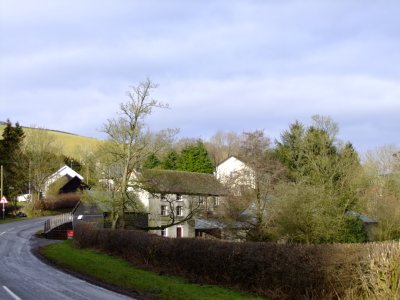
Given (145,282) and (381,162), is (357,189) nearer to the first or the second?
(381,162)

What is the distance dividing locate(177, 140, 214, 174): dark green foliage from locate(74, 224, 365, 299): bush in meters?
62.1

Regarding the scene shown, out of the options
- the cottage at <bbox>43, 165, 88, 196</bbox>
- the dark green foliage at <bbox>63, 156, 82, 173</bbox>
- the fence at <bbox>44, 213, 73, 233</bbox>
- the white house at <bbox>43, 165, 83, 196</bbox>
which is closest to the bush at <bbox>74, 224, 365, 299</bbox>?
the fence at <bbox>44, 213, 73, 233</bbox>

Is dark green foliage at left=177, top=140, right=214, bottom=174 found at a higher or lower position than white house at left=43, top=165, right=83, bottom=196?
higher

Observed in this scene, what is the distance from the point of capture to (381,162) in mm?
69562

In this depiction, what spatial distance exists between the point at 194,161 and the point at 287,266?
71.5 metres

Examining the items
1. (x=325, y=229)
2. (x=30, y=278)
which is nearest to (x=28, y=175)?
(x=325, y=229)

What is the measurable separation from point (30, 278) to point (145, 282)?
495 cm

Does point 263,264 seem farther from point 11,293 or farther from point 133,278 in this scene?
point 11,293

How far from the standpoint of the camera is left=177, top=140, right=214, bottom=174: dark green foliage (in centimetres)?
8569

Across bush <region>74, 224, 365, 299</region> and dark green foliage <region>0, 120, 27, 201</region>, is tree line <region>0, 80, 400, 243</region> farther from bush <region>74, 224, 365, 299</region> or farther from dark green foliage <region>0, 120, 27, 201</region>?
bush <region>74, 224, 365, 299</region>

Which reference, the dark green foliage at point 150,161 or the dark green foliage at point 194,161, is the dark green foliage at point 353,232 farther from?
the dark green foliage at point 194,161

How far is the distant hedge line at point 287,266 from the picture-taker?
10.7 metres

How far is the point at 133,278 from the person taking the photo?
18672 millimetres

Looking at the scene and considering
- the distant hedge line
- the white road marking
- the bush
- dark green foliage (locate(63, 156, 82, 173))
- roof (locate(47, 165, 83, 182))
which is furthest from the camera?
dark green foliage (locate(63, 156, 82, 173))
